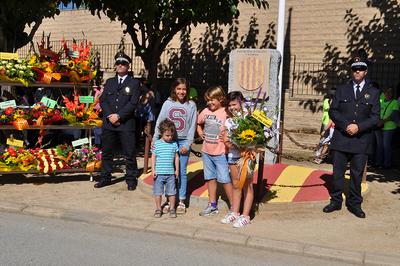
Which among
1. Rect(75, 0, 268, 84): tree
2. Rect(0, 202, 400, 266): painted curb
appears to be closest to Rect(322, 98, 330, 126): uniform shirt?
Rect(75, 0, 268, 84): tree

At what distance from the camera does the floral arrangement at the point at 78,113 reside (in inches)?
321

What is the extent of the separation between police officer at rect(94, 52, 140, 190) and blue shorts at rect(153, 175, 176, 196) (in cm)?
151

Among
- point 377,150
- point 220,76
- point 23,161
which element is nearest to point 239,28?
point 220,76

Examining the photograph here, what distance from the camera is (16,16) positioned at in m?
10.5

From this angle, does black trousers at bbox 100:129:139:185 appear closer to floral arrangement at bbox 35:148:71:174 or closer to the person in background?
floral arrangement at bbox 35:148:71:174

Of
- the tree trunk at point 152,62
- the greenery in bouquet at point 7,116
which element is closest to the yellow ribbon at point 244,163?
the greenery in bouquet at point 7,116

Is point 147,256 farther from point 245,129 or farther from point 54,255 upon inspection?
point 245,129

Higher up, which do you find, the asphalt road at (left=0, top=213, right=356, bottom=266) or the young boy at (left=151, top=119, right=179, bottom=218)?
the young boy at (left=151, top=119, right=179, bottom=218)

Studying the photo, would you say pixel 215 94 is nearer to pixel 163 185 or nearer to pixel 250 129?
pixel 250 129

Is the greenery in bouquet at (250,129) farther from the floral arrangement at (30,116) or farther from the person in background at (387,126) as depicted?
the person in background at (387,126)

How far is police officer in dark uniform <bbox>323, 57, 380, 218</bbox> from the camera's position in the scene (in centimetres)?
646

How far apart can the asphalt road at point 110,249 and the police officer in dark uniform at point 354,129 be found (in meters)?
1.74

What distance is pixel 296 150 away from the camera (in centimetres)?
1256

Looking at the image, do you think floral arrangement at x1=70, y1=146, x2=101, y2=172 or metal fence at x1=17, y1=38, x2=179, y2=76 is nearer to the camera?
floral arrangement at x1=70, y1=146, x2=101, y2=172
